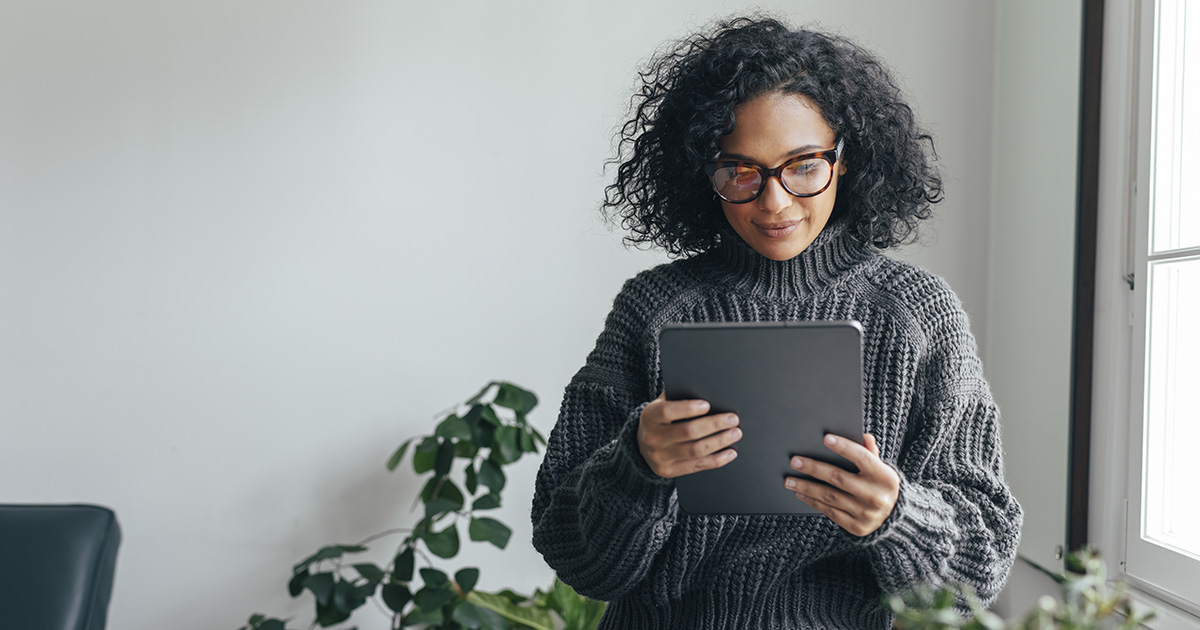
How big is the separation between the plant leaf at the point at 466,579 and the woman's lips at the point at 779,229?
3.93ft

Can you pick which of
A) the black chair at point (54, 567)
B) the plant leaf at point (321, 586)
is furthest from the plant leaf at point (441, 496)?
the black chair at point (54, 567)

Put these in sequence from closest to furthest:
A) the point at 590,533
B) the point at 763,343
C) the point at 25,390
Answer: the point at 763,343 → the point at 590,533 → the point at 25,390

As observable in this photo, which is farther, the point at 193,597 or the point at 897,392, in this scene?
the point at 193,597

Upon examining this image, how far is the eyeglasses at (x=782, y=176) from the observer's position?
0.88 meters

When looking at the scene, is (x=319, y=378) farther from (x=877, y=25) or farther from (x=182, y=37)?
(x=877, y=25)

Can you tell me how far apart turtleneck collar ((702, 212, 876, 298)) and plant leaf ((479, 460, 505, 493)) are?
0.97 meters

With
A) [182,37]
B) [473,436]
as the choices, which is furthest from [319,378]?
[182,37]

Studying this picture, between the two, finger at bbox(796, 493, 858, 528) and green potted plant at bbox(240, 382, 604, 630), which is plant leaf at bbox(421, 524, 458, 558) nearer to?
green potted plant at bbox(240, 382, 604, 630)

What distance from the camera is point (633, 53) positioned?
2021 mm

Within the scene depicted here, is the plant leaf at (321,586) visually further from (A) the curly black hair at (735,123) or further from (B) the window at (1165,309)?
(B) the window at (1165,309)

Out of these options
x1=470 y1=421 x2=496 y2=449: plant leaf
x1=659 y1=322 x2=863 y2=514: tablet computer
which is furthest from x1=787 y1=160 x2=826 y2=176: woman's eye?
x1=470 y1=421 x2=496 y2=449: plant leaf

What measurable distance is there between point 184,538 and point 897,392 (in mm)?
1681

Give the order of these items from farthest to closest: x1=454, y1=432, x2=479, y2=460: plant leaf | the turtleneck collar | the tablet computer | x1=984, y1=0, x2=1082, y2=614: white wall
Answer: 1. x1=454, y1=432, x2=479, y2=460: plant leaf
2. x1=984, y1=0, x2=1082, y2=614: white wall
3. the turtleneck collar
4. the tablet computer

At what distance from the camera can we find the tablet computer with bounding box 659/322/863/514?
0.74 m
